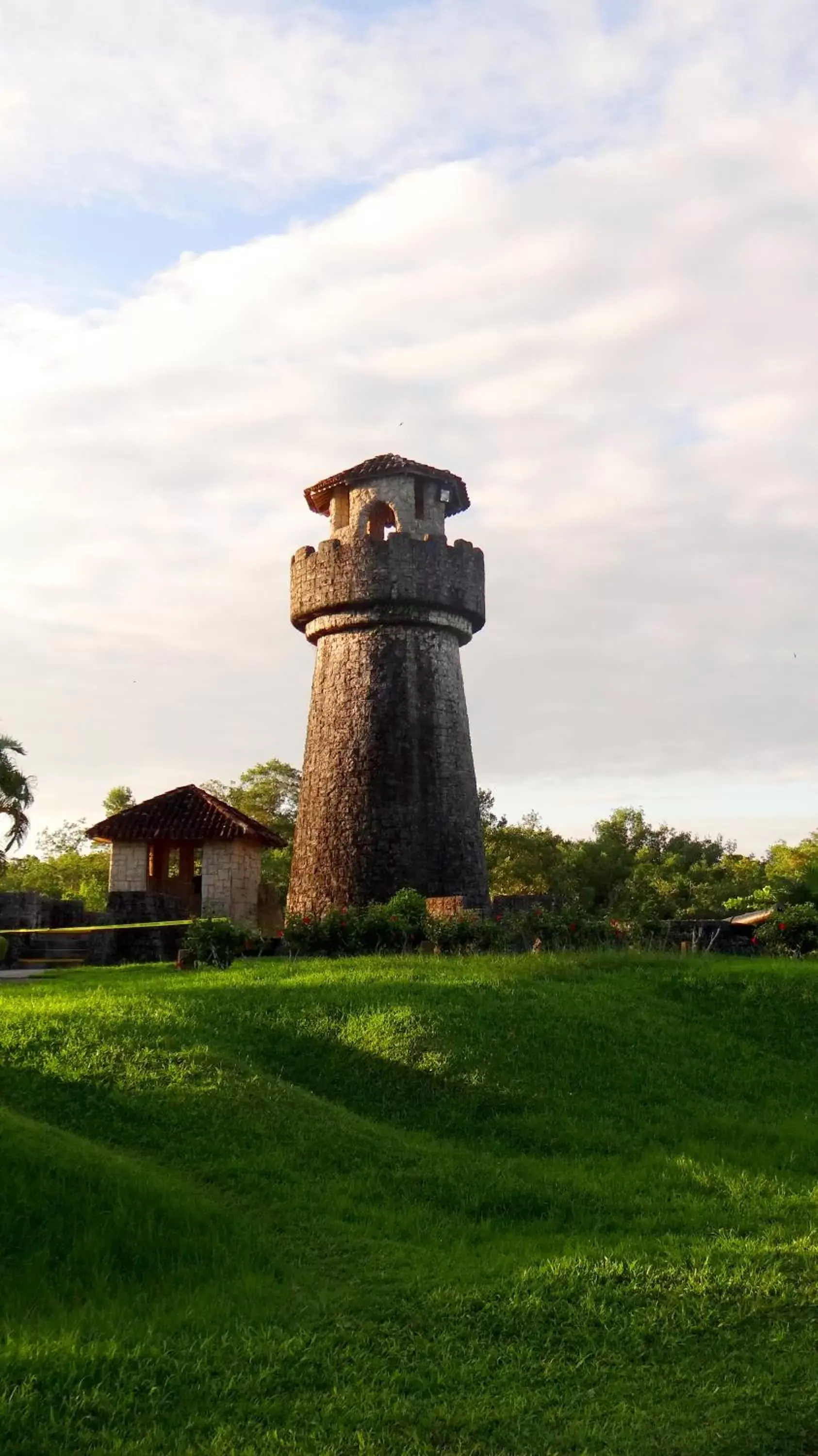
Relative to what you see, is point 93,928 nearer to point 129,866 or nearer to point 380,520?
point 129,866

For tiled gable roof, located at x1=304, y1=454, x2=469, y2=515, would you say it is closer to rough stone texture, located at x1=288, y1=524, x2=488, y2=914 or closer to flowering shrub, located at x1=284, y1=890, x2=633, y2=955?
rough stone texture, located at x1=288, y1=524, x2=488, y2=914

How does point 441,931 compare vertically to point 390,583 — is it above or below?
below

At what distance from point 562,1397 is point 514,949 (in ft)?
38.0

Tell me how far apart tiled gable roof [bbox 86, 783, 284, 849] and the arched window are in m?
7.18

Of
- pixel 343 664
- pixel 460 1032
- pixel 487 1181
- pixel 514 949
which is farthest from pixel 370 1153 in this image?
pixel 343 664

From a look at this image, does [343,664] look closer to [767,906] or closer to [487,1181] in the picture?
[767,906]

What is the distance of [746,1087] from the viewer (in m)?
11.5

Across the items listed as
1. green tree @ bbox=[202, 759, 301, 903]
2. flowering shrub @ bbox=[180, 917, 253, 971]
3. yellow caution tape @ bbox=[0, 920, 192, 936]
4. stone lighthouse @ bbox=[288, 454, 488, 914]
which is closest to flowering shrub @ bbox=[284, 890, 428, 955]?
flowering shrub @ bbox=[180, 917, 253, 971]

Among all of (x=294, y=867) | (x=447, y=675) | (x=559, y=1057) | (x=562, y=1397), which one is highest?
(x=447, y=675)

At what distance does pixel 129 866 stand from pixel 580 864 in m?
18.0

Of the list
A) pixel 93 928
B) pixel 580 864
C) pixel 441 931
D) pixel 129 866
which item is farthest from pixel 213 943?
pixel 580 864

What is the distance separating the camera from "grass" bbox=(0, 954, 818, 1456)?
5.30 m

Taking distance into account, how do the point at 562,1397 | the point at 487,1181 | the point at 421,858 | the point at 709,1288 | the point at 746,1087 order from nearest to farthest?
the point at 562,1397 < the point at 709,1288 < the point at 487,1181 < the point at 746,1087 < the point at 421,858

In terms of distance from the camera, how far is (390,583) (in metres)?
21.6
